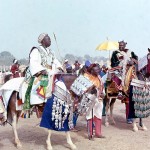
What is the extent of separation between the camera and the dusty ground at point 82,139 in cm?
773

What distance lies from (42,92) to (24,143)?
1.64 meters

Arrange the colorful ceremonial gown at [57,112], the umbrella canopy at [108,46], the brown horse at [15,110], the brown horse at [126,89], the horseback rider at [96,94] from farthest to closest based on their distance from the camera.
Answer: the umbrella canopy at [108,46] < the brown horse at [126,89] < the horseback rider at [96,94] < the brown horse at [15,110] < the colorful ceremonial gown at [57,112]

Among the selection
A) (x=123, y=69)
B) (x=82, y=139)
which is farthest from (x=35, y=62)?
(x=123, y=69)

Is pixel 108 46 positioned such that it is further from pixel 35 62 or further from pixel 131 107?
pixel 35 62

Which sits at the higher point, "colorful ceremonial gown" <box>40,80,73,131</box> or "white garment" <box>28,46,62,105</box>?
"white garment" <box>28,46,62,105</box>

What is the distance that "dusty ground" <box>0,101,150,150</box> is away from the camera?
773 cm

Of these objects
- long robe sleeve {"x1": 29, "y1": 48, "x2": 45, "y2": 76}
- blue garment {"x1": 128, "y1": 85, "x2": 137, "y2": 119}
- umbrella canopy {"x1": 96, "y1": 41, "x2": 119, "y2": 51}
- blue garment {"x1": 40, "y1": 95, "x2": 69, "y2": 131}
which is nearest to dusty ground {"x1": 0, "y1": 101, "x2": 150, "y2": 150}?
blue garment {"x1": 128, "y1": 85, "x2": 137, "y2": 119}

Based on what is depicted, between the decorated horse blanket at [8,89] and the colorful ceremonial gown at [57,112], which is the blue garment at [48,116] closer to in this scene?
the colorful ceremonial gown at [57,112]

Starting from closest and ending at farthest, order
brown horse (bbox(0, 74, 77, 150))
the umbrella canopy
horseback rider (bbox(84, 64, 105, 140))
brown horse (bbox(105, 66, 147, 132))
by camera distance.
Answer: brown horse (bbox(0, 74, 77, 150)) < horseback rider (bbox(84, 64, 105, 140)) < brown horse (bbox(105, 66, 147, 132)) < the umbrella canopy

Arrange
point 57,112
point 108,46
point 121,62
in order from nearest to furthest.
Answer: point 57,112 → point 121,62 → point 108,46

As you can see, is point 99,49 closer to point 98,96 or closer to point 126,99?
point 126,99

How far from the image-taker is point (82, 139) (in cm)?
849

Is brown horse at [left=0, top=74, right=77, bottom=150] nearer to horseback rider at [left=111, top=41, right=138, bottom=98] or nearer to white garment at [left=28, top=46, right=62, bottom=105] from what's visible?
white garment at [left=28, top=46, right=62, bottom=105]

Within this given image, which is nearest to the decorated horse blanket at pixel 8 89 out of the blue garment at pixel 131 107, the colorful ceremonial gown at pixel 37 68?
the colorful ceremonial gown at pixel 37 68
